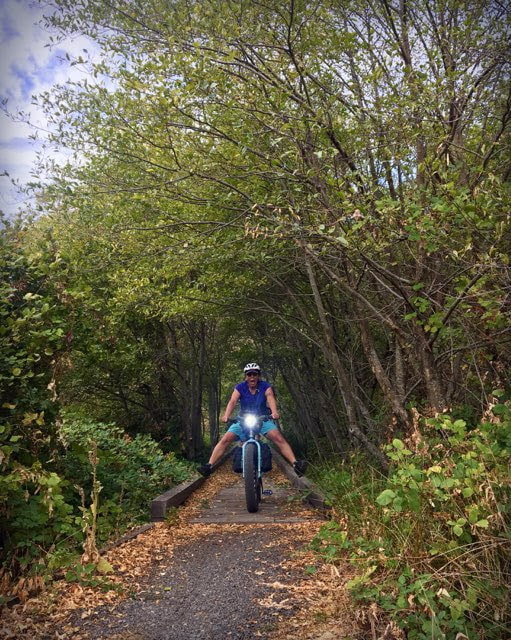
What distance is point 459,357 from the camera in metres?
5.79

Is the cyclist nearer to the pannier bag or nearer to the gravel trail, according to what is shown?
the pannier bag

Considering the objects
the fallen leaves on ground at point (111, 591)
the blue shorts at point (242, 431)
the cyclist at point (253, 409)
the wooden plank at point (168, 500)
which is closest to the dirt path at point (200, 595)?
the fallen leaves on ground at point (111, 591)

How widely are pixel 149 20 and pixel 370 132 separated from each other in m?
2.81

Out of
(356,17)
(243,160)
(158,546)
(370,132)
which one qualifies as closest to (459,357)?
(370,132)

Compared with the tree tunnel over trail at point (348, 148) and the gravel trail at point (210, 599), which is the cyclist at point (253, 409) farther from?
the gravel trail at point (210, 599)

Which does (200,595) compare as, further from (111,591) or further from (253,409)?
(253,409)

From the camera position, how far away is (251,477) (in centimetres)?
662

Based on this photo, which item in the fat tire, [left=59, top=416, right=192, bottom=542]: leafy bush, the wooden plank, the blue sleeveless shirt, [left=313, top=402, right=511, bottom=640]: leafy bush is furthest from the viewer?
the blue sleeveless shirt

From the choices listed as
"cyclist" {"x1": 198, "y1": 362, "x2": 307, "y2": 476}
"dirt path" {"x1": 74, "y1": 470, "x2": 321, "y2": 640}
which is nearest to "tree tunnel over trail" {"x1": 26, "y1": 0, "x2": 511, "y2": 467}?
"cyclist" {"x1": 198, "y1": 362, "x2": 307, "y2": 476}

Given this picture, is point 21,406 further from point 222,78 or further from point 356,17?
point 356,17

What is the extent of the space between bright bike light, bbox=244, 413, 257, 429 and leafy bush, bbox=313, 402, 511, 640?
3.30 metres

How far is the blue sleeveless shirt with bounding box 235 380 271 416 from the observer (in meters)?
7.29

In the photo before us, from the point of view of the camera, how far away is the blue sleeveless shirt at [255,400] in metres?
7.29

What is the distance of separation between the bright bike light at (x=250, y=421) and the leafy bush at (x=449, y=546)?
3300 millimetres
